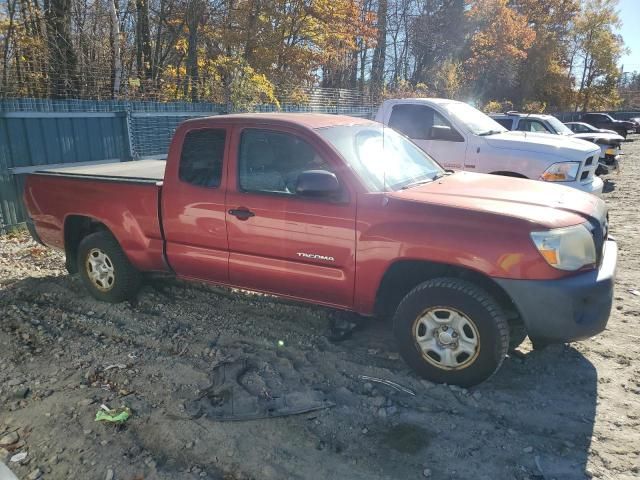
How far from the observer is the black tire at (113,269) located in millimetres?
4934

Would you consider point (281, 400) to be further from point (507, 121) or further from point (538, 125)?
point (538, 125)

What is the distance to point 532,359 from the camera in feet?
13.0

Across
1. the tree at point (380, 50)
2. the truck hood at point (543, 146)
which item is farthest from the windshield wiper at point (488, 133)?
the tree at point (380, 50)

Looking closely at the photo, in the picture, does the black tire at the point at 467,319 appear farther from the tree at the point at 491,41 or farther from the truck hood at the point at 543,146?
the tree at the point at 491,41

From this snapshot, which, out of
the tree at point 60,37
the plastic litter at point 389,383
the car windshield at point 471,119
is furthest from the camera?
the tree at point 60,37

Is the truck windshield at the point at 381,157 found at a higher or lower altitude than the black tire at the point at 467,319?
higher

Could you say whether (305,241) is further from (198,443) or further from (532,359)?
(532,359)

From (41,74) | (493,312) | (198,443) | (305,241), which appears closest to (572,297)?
(493,312)

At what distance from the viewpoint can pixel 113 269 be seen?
4977mm

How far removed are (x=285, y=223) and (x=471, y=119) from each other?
521cm

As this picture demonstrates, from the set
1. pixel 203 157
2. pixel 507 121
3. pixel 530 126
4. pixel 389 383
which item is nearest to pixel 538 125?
pixel 530 126

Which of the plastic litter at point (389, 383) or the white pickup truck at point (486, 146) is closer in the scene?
the plastic litter at point (389, 383)

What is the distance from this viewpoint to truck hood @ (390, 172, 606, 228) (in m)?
3.33

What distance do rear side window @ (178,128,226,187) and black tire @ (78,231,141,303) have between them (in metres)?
1.14
